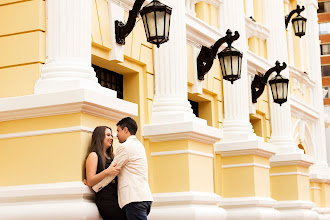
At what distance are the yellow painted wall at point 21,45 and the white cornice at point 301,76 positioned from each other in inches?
447

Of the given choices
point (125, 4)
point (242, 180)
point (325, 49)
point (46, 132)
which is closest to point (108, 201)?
point (46, 132)

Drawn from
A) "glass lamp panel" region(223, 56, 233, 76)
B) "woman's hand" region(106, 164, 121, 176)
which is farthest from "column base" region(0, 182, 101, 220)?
"glass lamp panel" region(223, 56, 233, 76)

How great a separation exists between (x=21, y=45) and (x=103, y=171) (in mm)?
A: 2340

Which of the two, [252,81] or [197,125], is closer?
[197,125]

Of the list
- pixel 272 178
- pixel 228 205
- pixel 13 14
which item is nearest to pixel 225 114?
pixel 228 205

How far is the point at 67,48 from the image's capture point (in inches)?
310

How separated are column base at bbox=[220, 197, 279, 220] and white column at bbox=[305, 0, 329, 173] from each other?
25.8ft

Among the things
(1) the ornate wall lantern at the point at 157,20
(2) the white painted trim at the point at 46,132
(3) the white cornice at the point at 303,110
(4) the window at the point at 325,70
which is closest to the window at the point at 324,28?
(4) the window at the point at 325,70

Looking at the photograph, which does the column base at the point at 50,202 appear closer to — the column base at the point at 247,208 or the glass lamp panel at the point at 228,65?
the glass lamp panel at the point at 228,65

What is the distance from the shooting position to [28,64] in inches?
320

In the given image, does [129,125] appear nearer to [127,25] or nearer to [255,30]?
[127,25]

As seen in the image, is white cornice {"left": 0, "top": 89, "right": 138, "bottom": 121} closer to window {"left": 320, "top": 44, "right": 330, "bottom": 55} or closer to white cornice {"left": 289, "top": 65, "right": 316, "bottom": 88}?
white cornice {"left": 289, "top": 65, "right": 316, "bottom": 88}

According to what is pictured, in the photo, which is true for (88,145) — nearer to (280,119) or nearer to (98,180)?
(98,180)

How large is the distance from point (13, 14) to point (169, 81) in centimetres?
304
